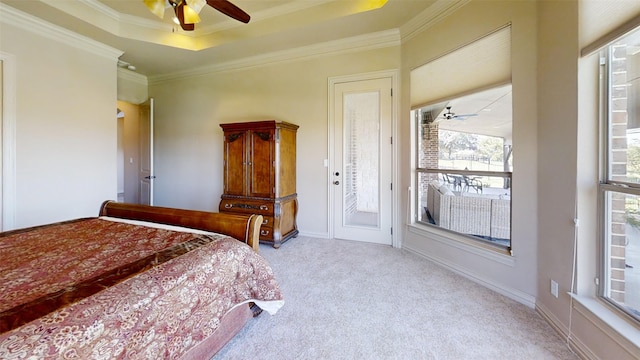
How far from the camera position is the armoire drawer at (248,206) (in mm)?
3492

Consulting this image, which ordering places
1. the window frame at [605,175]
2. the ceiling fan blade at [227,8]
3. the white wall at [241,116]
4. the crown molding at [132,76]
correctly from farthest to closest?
the crown molding at [132,76] → the white wall at [241,116] → the ceiling fan blade at [227,8] → the window frame at [605,175]

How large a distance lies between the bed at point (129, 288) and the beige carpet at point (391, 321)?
0.84 ft

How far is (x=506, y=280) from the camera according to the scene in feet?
7.42

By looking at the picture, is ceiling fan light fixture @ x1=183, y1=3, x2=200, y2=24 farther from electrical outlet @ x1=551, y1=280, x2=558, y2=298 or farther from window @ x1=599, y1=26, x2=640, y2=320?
electrical outlet @ x1=551, y1=280, x2=558, y2=298

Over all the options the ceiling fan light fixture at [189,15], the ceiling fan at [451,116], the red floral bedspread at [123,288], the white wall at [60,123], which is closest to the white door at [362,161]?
the ceiling fan at [451,116]

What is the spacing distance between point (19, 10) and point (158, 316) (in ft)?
13.0

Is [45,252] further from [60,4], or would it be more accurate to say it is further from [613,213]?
[613,213]

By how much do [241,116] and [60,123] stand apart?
7.38 ft

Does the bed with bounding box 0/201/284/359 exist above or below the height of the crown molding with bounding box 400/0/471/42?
below

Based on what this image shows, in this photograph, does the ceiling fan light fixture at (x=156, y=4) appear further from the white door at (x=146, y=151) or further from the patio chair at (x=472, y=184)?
the patio chair at (x=472, y=184)

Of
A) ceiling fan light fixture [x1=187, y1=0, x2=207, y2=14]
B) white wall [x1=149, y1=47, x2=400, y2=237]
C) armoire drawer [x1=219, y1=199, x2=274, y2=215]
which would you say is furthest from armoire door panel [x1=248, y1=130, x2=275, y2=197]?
ceiling fan light fixture [x1=187, y1=0, x2=207, y2=14]

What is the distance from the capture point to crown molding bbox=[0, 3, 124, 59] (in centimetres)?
283

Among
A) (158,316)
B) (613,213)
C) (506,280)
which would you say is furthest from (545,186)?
(158,316)

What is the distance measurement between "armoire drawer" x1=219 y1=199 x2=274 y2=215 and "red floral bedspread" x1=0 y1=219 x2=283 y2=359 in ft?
5.44
